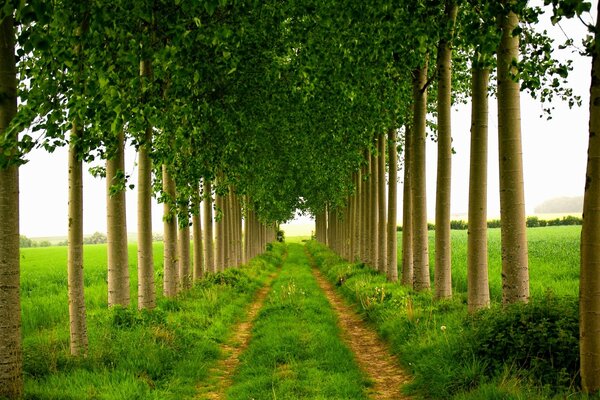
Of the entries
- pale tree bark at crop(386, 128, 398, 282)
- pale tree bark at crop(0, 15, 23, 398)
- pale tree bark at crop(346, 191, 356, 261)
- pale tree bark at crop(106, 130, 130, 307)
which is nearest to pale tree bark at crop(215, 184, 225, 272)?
pale tree bark at crop(386, 128, 398, 282)

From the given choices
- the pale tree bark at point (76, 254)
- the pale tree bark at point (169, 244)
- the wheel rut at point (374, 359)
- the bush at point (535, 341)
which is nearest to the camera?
the bush at point (535, 341)

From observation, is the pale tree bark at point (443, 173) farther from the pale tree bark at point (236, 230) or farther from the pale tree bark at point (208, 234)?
the pale tree bark at point (236, 230)

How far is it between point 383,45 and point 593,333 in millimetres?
5863

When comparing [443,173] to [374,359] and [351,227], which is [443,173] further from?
[351,227]

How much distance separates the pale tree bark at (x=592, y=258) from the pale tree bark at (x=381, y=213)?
15280 mm

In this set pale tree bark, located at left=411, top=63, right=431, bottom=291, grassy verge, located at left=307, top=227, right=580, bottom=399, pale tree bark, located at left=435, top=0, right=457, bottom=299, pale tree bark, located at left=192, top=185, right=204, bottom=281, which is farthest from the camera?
pale tree bark, located at left=192, top=185, right=204, bottom=281

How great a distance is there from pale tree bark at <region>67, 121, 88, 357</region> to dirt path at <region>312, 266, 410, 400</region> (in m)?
5.06

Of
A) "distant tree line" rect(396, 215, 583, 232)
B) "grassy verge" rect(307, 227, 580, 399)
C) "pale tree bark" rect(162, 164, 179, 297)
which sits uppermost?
"pale tree bark" rect(162, 164, 179, 297)

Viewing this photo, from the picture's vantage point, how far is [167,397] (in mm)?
7812

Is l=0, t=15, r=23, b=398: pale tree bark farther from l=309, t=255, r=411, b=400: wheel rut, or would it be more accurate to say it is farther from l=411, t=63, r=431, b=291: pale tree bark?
l=411, t=63, r=431, b=291: pale tree bark

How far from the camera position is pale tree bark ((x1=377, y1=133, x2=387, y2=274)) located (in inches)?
858

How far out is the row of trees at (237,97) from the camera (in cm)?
614

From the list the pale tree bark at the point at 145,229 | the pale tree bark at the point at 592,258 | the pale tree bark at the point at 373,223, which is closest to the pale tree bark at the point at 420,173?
the pale tree bark at the point at 145,229

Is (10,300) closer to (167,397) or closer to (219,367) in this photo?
(167,397)
